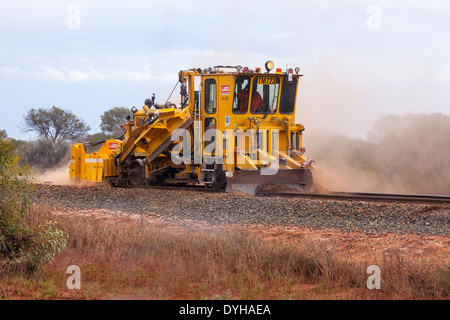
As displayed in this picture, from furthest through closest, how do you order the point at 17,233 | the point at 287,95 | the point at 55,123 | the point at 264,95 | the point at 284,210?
the point at 55,123
the point at 287,95
the point at 264,95
the point at 284,210
the point at 17,233

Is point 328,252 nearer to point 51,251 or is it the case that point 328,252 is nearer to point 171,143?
point 51,251

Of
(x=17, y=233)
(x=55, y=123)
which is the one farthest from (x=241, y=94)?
(x=55, y=123)

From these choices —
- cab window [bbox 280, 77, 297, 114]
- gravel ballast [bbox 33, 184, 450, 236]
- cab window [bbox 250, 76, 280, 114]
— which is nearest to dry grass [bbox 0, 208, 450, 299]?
gravel ballast [bbox 33, 184, 450, 236]

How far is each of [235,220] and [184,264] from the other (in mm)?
3824

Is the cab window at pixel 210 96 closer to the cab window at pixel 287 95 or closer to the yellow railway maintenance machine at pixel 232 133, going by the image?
the yellow railway maintenance machine at pixel 232 133

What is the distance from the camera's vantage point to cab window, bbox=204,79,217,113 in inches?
659

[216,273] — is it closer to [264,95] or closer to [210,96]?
[210,96]

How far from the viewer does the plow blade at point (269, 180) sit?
51.5ft

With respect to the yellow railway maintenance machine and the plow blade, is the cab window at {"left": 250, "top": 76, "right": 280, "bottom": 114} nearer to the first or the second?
the yellow railway maintenance machine

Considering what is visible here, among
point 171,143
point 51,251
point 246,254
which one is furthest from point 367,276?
point 171,143

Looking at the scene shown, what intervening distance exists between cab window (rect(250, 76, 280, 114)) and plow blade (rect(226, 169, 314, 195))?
2179 millimetres

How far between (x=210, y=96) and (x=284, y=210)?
19.2 ft

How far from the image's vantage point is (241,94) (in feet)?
54.7
